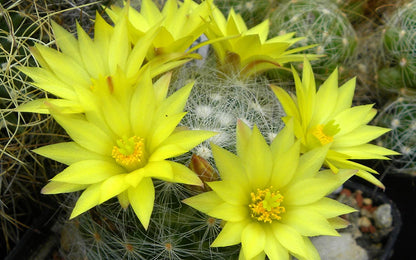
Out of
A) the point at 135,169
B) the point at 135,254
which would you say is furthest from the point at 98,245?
the point at 135,169

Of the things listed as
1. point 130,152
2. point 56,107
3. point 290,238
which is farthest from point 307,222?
point 56,107

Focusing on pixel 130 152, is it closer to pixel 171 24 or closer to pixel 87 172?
pixel 87 172

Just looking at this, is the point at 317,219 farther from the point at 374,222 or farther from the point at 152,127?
the point at 374,222

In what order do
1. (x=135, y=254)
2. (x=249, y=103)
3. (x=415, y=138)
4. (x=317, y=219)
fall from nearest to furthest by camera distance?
(x=317, y=219) < (x=135, y=254) < (x=249, y=103) < (x=415, y=138)

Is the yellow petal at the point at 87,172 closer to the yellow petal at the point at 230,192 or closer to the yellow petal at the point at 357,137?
the yellow petal at the point at 230,192

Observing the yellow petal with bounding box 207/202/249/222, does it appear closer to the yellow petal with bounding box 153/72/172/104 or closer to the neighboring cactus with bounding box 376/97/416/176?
the yellow petal with bounding box 153/72/172/104

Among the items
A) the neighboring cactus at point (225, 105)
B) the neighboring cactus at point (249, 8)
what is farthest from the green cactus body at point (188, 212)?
the neighboring cactus at point (249, 8)
